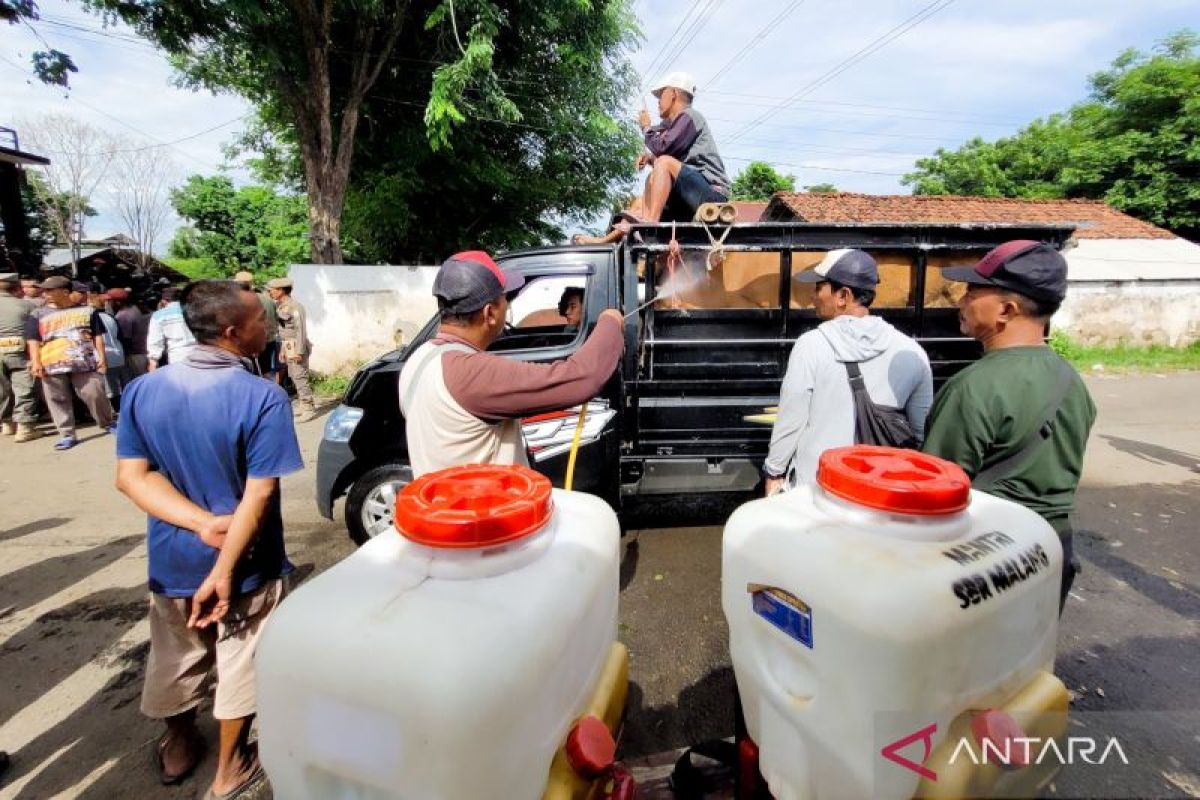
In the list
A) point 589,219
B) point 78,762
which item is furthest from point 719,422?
point 589,219

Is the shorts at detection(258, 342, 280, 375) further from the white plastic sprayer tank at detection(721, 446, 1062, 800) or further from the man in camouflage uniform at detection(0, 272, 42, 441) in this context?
the white plastic sprayer tank at detection(721, 446, 1062, 800)

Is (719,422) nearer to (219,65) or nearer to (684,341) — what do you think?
(684,341)

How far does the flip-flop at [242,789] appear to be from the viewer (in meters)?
1.89

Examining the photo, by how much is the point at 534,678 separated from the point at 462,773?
0.16m

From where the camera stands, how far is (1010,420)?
5.14 ft

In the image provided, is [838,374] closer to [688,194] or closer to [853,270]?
[853,270]

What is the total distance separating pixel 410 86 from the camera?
435 inches

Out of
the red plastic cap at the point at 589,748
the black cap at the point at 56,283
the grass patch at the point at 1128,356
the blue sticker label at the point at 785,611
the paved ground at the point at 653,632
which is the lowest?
the paved ground at the point at 653,632

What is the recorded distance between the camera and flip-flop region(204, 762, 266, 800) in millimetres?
1888

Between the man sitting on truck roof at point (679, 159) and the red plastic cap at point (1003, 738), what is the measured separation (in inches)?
129

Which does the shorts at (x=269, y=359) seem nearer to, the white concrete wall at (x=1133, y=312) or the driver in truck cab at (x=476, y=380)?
the driver in truck cab at (x=476, y=380)

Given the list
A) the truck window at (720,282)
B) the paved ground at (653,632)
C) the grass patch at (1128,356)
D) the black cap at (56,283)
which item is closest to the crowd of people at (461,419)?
the paved ground at (653,632)

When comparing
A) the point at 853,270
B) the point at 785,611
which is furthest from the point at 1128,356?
the point at 785,611

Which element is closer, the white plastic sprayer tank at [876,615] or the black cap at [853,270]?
the white plastic sprayer tank at [876,615]
